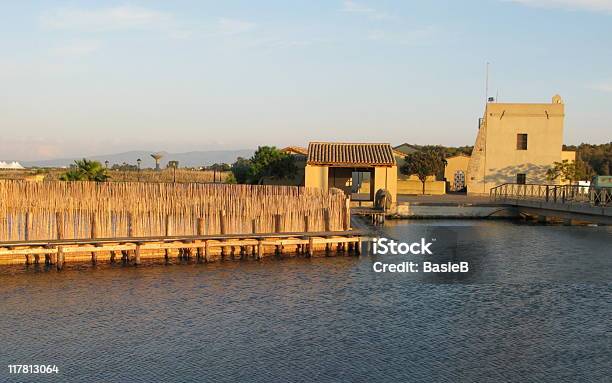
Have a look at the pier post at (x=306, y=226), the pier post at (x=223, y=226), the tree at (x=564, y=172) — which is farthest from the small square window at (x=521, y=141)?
the pier post at (x=223, y=226)

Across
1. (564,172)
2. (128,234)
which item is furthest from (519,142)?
(128,234)

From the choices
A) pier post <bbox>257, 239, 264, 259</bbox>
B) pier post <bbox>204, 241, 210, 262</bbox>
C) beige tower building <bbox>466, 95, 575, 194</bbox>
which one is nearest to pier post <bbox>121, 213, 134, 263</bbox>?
pier post <bbox>204, 241, 210, 262</bbox>

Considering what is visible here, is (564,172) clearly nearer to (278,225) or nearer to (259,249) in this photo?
(278,225)

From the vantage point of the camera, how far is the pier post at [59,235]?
2363 cm

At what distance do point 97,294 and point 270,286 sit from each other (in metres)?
5.45

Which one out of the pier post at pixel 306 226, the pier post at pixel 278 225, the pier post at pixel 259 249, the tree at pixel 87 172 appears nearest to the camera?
the pier post at pixel 259 249

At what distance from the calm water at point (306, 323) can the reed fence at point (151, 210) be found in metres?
1.95

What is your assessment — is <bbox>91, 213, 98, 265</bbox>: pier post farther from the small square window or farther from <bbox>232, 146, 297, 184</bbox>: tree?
the small square window

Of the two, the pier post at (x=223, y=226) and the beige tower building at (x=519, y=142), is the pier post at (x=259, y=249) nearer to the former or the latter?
the pier post at (x=223, y=226)

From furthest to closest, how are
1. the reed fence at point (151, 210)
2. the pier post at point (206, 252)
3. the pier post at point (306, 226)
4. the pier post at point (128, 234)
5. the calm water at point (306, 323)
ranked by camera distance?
1. the pier post at point (306, 226)
2. the pier post at point (206, 252)
3. the pier post at point (128, 234)
4. the reed fence at point (151, 210)
5. the calm water at point (306, 323)

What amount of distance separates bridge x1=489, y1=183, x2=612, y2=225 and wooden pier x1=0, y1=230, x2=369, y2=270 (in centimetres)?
1514

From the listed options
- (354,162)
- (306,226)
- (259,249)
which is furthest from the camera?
(354,162)

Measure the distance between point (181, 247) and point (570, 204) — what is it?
83.6 feet

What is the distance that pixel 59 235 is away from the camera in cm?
2423
